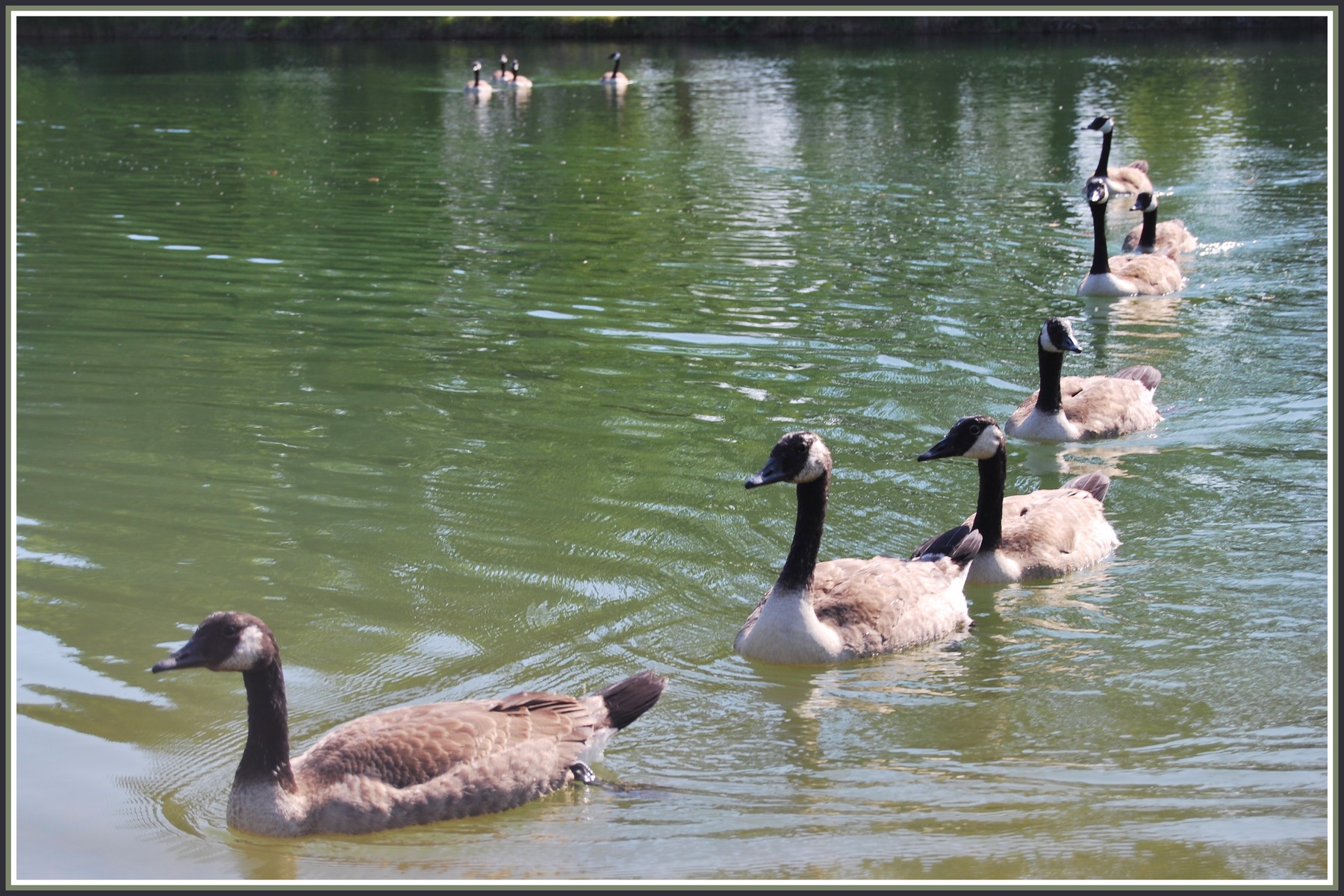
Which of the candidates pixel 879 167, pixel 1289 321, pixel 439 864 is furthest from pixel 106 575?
pixel 879 167

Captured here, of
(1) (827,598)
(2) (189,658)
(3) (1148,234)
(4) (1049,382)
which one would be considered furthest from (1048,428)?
(3) (1148,234)

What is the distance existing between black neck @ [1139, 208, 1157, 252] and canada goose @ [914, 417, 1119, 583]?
38.5ft

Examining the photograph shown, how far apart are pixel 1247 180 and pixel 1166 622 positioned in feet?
61.1

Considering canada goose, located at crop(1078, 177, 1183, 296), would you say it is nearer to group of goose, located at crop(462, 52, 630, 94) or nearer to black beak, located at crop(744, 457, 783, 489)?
black beak, located at crop(744, 457, 783, 489)

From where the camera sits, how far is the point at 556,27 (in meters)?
67.0

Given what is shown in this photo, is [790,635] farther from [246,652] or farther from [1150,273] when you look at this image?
[1150,273]

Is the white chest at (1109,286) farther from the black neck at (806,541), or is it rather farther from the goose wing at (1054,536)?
the black neck at (806,541)

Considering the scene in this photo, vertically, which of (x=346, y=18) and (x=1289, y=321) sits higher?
(x=346, y=18)

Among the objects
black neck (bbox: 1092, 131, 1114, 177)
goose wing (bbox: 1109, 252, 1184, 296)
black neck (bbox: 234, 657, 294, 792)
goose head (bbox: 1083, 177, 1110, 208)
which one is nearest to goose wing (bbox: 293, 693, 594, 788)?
black neck (bbox: 234, 657, 294, 792)

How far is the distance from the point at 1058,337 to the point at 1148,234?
9609 millimetres

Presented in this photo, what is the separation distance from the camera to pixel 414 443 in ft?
41.5

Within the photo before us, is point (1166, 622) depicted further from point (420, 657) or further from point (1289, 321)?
point (1289, 321)

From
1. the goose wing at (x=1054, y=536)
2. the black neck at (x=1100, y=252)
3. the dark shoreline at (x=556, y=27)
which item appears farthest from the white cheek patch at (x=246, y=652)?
the dark shoreline at (x=556, y=27)

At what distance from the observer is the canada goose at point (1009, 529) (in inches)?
388
